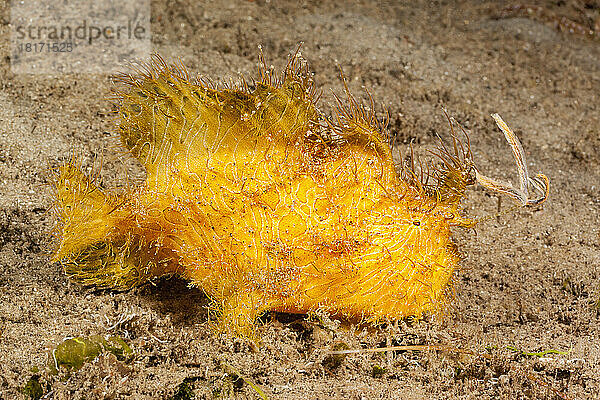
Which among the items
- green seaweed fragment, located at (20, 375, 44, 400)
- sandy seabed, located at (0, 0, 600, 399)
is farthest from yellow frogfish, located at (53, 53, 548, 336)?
green seaweed fragment, located at (20, 375, 44, 400)

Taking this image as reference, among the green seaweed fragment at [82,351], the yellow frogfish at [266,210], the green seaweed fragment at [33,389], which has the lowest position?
the green seaweed fragment at [33,389]

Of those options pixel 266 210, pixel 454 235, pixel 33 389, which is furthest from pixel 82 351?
pixel 454 235

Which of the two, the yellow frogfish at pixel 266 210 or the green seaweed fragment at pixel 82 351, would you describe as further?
the yellow frogfish at pixel 266 210

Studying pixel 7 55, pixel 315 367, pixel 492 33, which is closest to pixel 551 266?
pixel 315 367

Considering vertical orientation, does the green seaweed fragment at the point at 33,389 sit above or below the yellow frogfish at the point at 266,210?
below

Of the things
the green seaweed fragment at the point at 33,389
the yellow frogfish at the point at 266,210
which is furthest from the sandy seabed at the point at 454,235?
the yellow frogfish at the point at 266,210

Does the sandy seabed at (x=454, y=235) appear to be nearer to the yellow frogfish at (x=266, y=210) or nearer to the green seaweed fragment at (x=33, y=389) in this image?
the green seaweed fragment at (x=33, y=389)
